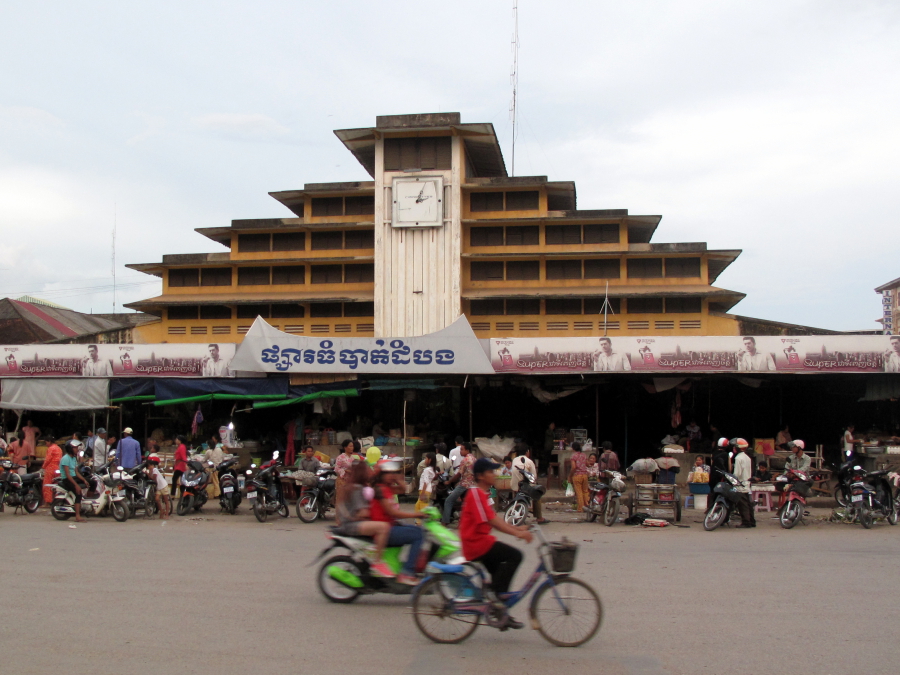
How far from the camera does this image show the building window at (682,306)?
2747 cm

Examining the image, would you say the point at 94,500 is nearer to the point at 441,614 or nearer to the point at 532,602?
the point at 441,614

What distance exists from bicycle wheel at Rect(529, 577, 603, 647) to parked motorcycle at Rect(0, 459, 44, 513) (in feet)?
44.7

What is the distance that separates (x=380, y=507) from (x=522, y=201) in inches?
869

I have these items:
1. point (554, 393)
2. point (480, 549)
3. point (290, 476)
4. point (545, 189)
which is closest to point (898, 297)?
point (545, 189)

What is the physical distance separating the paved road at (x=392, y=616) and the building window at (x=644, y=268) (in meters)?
17.1

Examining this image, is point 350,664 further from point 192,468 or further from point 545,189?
point 545,189

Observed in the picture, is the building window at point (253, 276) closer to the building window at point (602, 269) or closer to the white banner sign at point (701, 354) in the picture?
the building window at point (602, 269)

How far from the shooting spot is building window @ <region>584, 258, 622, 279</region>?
28.0 metres

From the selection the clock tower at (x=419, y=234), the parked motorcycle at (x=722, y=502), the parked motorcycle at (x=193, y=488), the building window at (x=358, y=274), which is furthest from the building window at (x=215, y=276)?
the parked motorcycle at (x=722, y=502)

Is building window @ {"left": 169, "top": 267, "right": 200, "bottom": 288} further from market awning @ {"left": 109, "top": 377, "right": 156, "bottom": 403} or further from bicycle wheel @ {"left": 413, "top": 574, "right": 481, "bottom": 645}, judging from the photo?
bicycle wheel @ {"left": 413, "top": 574, "right": 481, "bottom": 645}

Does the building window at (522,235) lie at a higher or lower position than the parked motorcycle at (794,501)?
higher

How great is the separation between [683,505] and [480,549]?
12413 millimetres

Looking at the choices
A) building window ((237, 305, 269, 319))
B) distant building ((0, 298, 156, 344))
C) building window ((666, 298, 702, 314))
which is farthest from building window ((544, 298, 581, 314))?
distant building ((0, 298, 156, 344))

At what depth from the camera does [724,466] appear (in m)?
14.4
